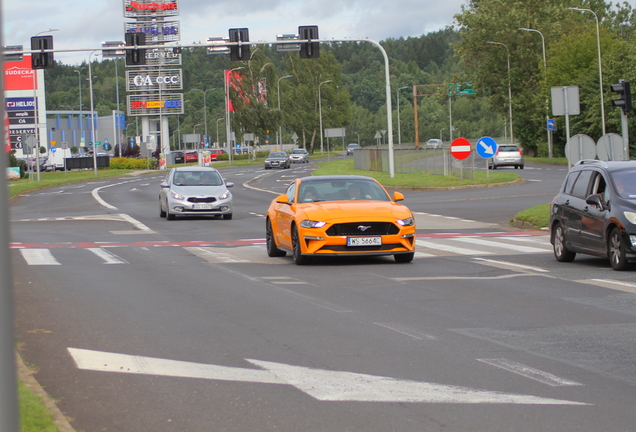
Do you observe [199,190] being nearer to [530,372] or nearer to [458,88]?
[530,372]

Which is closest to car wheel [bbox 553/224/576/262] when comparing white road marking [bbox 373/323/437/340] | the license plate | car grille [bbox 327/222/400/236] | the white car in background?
car grille [bbox 327/222/400/236]

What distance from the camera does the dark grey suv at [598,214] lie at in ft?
41.8

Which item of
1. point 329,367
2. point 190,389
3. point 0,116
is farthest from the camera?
point 329,367

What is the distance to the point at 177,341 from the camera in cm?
783

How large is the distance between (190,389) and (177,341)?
178 centimetres

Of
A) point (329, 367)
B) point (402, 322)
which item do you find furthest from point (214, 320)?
point (329, 367)

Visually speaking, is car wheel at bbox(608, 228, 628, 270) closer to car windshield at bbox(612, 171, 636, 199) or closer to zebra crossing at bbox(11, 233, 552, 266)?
car windshield at bbox(612, 171, 636, 199)

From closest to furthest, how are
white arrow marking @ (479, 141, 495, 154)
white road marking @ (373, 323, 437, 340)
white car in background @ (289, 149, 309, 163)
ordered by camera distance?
white road marking @ (373, 323, 437, 340) → white arrow marking @ (479, 141, 495, 154) → white car in background @ (289, 149, 309, 163)

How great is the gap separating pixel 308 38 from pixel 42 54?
34.2 ft

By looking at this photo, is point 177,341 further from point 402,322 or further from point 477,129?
point 477,129

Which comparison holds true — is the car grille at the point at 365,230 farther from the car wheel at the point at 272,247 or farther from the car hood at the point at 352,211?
the car wheel at the point at 272,247

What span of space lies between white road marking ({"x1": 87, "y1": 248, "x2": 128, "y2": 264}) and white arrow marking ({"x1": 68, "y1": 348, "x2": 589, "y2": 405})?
793 centimetres

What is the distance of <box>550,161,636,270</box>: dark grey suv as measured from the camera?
41.8ft

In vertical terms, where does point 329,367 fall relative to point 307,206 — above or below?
below
